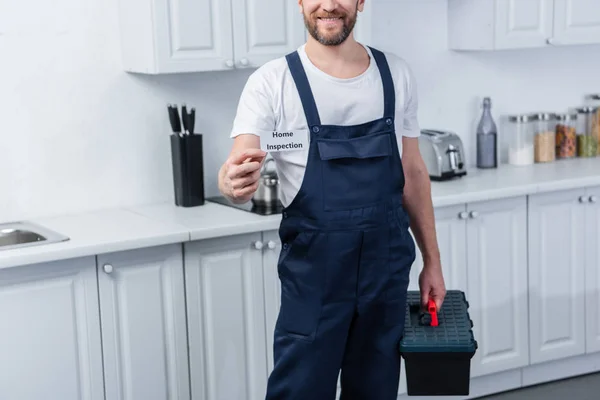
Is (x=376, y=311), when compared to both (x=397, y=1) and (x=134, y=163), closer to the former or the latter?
(x=134, y=163)

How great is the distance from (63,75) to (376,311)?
1.63 m

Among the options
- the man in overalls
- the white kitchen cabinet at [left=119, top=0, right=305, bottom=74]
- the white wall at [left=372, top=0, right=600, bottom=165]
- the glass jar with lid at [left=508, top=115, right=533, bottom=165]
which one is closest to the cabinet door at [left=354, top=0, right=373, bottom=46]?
the white kitchen cabinet at [left=119, top=0, right=305, bottom=74]

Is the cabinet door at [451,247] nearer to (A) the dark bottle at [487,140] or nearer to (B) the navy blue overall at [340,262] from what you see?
(A) the dark bottle at [487,140]

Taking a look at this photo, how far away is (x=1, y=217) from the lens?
364cm

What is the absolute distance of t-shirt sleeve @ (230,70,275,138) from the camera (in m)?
2.59

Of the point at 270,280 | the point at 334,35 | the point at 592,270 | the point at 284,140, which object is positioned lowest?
the point at 592,270

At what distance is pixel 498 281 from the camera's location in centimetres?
408

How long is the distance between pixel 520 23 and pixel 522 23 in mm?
10

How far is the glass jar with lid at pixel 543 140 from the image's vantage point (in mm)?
4582

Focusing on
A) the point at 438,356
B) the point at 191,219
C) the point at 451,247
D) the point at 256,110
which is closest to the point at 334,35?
the point at 256,110

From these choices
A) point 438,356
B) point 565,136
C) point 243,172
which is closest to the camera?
point 243,172

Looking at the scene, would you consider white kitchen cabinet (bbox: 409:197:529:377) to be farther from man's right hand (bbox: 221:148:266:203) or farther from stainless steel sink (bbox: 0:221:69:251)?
man's right hand (bbox: 221:148:266:203)

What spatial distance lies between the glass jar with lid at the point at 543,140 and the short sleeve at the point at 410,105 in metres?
1.86

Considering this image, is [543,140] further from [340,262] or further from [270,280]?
[340,262]
